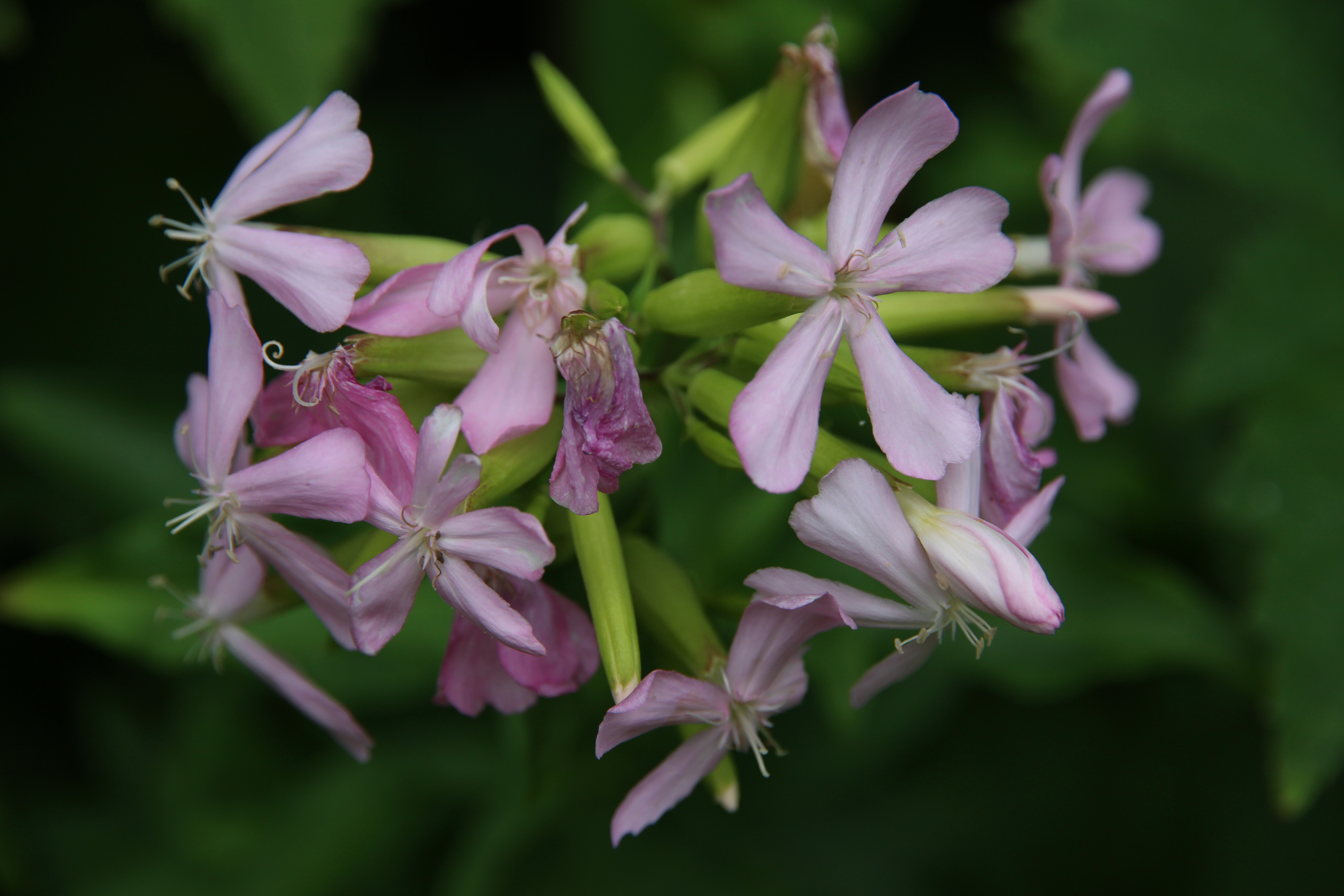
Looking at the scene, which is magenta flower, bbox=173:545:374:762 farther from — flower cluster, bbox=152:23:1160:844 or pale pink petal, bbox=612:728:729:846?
pale pink petal, bbox=612:728:729:846

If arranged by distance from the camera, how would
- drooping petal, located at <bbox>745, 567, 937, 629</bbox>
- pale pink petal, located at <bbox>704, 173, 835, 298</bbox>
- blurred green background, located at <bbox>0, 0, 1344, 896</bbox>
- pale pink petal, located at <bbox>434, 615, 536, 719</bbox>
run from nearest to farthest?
pale pink petal, located at <bbox>704, 173, 835, 298</bbox> < drooping petal, located at <bbox>745, 567, 937, 629</bbox> < pale pink petal, located at <bbox>434, 615, 536, 719</bbox> < blurred green background, located at <bbox>0, 0, 1344, 896</bbox>

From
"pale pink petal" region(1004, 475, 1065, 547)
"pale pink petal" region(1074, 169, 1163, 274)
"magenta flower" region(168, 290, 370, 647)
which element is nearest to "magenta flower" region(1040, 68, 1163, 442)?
"pale pink petal" region(1074, 169, 1163, 274)

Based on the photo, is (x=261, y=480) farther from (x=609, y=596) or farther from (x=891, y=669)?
(x=891, y=669)

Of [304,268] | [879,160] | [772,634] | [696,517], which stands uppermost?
[879,160]

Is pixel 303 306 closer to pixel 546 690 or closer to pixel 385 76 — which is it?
pixel 546 690

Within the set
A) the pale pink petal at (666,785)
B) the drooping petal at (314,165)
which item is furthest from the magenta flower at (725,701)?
the drooping petal at (314,165)

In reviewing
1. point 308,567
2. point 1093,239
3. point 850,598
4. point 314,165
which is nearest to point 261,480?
point 308,567
